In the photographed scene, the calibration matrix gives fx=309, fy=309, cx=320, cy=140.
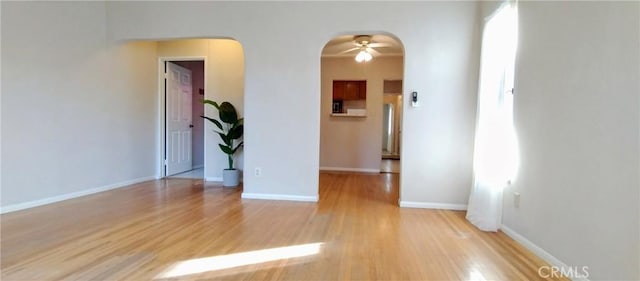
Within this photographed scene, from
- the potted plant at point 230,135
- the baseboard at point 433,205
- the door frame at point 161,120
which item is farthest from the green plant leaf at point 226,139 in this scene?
the baseboard at point 433,205

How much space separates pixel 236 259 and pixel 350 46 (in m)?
4.61

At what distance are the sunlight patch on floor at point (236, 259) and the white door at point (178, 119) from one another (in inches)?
158

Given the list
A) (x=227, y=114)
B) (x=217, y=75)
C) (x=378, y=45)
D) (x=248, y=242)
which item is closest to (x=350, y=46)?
(x=378, y=45)

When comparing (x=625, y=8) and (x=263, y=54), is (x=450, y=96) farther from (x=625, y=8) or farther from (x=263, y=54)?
(x=263, y=54)

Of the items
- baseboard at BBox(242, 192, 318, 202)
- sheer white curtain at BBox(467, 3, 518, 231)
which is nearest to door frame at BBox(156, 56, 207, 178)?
baseboard at BBox(242, 192, 318, 202)

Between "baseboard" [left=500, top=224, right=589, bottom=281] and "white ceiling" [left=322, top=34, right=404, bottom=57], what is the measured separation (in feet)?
10.6

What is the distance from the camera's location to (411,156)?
383cm

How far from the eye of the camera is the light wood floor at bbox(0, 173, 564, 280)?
2.06 meters

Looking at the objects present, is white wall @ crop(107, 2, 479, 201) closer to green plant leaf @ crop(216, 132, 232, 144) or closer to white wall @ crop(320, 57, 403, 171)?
green plant leaf @ crop(216, 132, 232, 144)

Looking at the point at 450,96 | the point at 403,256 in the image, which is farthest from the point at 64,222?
the point at 450,96

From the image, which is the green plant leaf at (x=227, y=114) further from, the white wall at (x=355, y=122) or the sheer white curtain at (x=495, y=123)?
the sheer white curtain at (x=495, y=123)

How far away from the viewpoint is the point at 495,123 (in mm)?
3033

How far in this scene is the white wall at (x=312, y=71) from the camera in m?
3.72

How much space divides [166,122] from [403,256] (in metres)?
4.87
